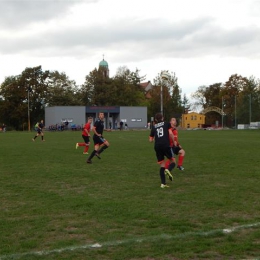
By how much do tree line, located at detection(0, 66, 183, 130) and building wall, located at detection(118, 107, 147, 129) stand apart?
22.3 ft

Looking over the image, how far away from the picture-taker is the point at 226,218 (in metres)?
6.88

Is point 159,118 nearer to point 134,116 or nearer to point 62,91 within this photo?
point 134,116

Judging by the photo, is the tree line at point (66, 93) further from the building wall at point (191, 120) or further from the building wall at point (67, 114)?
the building wall at point (67, 114)

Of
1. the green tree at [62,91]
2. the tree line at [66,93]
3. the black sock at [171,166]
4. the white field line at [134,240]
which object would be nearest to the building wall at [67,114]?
the tree line at [66,93]

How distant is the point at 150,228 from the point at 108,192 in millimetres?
→ 3213

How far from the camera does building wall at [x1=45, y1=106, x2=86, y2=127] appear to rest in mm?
73250

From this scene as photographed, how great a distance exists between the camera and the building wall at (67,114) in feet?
240

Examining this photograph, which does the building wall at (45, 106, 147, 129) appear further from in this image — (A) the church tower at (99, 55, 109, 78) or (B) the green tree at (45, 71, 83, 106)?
(A) the church tower at (99, 55, 109, 78)

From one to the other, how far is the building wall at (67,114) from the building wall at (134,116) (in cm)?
711

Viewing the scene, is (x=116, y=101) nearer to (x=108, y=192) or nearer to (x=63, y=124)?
(x=63, y=124)

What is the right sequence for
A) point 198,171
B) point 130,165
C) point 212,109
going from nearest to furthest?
point 198,171, point 130,165, point 212,109

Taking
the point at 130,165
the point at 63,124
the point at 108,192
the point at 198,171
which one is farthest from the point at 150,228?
the point at 63,124

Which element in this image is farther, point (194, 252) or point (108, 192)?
point (108, 192)

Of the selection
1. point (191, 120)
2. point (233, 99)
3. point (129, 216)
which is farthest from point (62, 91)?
point (129, 216)
